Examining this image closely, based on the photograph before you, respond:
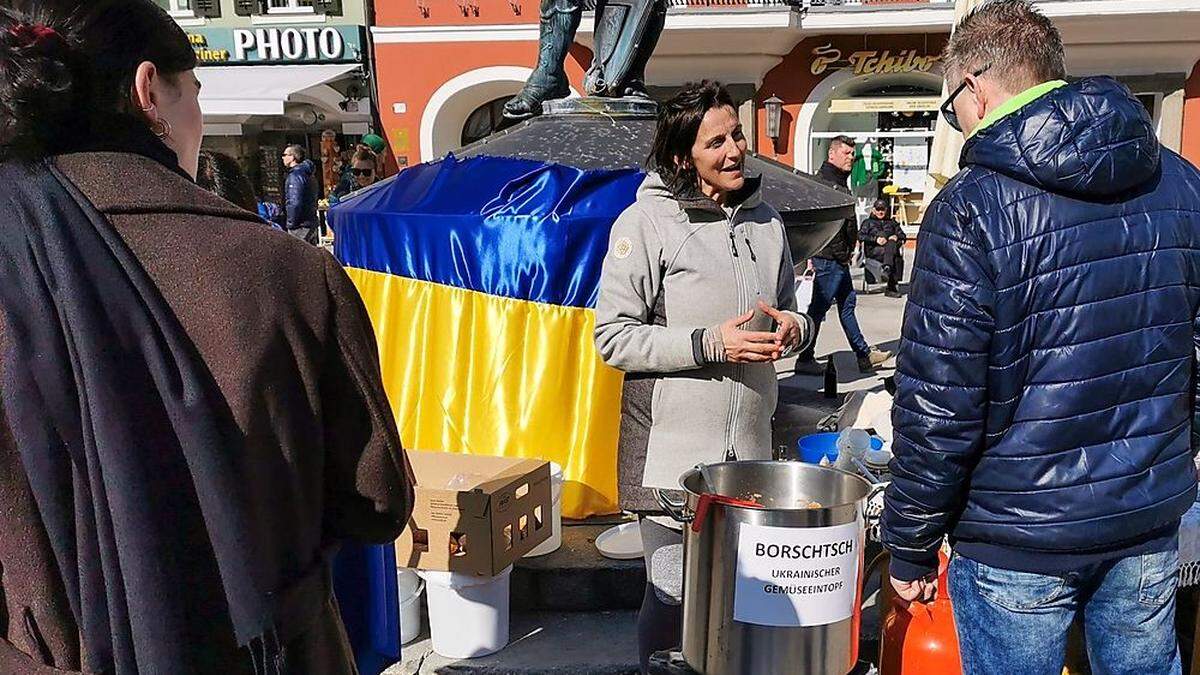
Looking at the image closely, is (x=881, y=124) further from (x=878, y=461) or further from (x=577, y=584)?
(x=577, y=584)

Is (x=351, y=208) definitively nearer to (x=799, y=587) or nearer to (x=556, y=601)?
(x=556, y=601)

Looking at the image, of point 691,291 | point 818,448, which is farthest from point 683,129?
point 818,448

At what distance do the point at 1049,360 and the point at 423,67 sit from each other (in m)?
15.1

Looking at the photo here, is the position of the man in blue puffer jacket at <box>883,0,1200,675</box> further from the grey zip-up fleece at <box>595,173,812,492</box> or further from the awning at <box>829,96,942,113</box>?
the awning at <box>829,96,942,113</box>

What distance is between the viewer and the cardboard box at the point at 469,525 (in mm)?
2904

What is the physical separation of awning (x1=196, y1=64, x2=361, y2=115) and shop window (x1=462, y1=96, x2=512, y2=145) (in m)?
2.26

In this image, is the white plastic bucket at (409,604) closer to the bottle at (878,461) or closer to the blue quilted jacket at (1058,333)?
the bottle at (878,461)

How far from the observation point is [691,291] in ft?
7.30

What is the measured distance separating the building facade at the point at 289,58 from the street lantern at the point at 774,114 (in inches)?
282

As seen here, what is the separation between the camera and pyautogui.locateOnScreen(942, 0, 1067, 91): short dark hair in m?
1.68

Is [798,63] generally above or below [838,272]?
above

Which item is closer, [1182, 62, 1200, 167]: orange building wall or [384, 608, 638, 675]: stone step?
[384, 608, 638, 675]: stone step

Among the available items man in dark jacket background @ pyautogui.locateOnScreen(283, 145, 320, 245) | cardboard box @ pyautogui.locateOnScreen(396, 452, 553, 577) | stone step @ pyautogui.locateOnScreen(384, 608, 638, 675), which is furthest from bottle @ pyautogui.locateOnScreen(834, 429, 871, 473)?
man in dark jacket background @ pyautogui.locateOnScreen(283, 145, 320, 245)

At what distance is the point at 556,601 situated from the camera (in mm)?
3352
